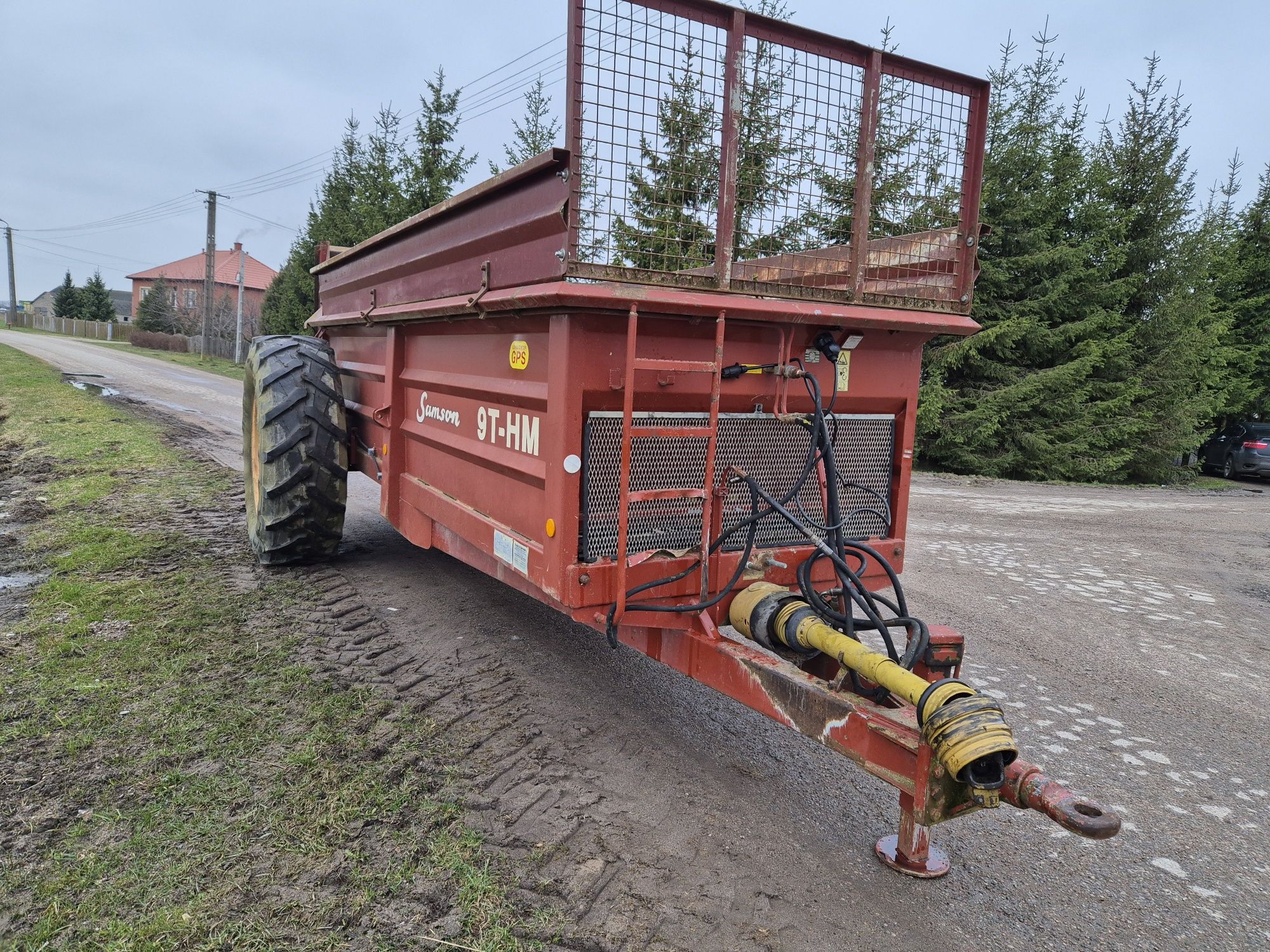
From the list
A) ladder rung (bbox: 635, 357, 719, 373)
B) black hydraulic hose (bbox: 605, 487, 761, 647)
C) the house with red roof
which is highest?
the house with red roof

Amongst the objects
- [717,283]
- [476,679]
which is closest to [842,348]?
[717,283]

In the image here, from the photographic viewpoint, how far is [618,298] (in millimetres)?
2545

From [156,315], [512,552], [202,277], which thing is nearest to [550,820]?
[512,552]

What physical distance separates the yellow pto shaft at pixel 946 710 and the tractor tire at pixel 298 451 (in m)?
3.14

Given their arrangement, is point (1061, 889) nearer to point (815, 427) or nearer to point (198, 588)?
point (815, 427)

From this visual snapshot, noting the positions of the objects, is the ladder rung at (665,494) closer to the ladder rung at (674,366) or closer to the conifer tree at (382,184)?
the ladder rung at (674,366)

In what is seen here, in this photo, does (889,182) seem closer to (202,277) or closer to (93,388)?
(93,388)

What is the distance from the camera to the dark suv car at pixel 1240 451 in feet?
57.0

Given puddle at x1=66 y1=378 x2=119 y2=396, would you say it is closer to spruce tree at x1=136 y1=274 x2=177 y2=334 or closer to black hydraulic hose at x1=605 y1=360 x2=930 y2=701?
black hydraulic hose at x1=605 y1=360 x2=930 y2=701

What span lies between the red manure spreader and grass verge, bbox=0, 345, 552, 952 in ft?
2.85

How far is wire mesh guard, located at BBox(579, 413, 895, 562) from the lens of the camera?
9.35 feet

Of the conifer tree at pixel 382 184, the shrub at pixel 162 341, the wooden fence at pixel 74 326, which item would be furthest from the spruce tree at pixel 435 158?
the wooden fence at pixel 74 326

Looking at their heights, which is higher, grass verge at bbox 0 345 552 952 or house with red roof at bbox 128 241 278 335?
house with red roof at bbox 128 241 278 335

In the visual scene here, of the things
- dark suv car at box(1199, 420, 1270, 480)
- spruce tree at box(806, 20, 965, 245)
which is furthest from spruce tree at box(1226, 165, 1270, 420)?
spruce tree at box(806, 20, 965, 245)
